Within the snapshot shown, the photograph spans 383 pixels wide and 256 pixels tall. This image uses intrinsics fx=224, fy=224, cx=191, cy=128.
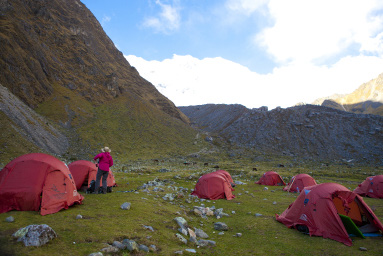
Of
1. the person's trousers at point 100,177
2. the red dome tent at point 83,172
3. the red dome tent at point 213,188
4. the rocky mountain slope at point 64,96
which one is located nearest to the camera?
the person's trousers at point 100,177

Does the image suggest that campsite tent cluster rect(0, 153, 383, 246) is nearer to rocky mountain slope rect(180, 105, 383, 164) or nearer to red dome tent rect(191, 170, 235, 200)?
red dome tent rect(191, 170, 235, 200)

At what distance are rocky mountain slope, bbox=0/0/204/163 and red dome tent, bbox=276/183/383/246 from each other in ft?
103

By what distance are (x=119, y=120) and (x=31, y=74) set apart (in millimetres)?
26040

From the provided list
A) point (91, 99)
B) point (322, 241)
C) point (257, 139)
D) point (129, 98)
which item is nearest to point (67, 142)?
point (91, 99)

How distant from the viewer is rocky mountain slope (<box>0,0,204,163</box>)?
139ft

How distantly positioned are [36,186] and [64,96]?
64516 millimetres

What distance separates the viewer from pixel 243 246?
29.3 ft

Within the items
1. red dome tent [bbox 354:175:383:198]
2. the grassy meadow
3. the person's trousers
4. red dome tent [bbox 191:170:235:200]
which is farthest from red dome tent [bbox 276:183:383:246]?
red dome tent [bbox 354:175:383:198]

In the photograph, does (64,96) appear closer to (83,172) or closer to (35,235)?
(83,172)

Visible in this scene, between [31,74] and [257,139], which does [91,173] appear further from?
[257,139]

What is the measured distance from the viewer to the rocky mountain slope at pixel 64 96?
42.4m

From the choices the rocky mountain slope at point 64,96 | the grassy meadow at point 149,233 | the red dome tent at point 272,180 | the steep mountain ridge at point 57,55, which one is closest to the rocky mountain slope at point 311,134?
the rocky mountain slope at point 64,96

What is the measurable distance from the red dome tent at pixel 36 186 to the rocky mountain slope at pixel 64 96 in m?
21.7

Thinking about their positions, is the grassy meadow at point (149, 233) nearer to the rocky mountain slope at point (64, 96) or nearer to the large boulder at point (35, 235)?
the large boulder at point (35, 235)
